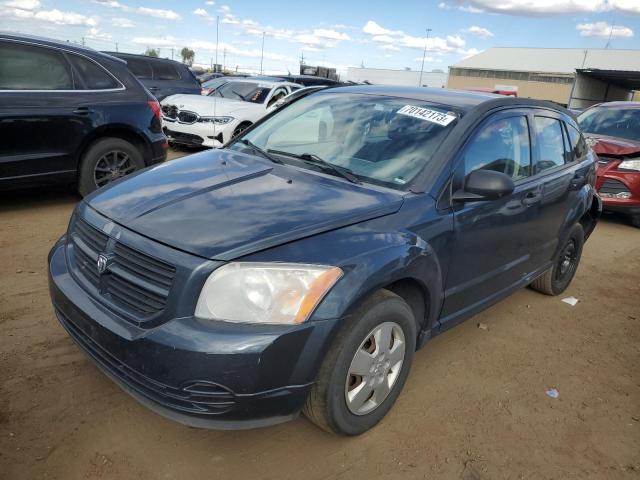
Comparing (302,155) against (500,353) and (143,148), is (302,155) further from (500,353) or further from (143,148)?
(143,148)

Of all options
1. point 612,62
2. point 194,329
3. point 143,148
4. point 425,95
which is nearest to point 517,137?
point 425,95

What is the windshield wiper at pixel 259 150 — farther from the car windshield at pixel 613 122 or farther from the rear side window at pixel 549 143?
the car windshield at pixel 613 122

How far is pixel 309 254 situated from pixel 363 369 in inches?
25.6

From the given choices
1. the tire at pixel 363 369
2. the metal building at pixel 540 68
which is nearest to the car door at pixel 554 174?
the tire at pixel 363 369

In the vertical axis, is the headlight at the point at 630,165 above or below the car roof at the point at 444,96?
below

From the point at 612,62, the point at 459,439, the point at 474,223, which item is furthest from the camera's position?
the point at 612,62

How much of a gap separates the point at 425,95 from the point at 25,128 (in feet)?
12.8

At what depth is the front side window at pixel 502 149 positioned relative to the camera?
9.86ft

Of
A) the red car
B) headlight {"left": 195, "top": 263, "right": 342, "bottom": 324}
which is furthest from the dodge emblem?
the red car

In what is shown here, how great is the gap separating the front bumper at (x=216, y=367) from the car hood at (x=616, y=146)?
682 centimetres

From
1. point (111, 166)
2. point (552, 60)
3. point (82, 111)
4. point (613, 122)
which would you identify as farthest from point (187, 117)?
point (552, 60)

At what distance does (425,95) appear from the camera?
343 cm

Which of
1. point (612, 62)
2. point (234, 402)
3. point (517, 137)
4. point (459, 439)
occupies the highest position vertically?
point (612, 62)

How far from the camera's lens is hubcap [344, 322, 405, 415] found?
2.38m
